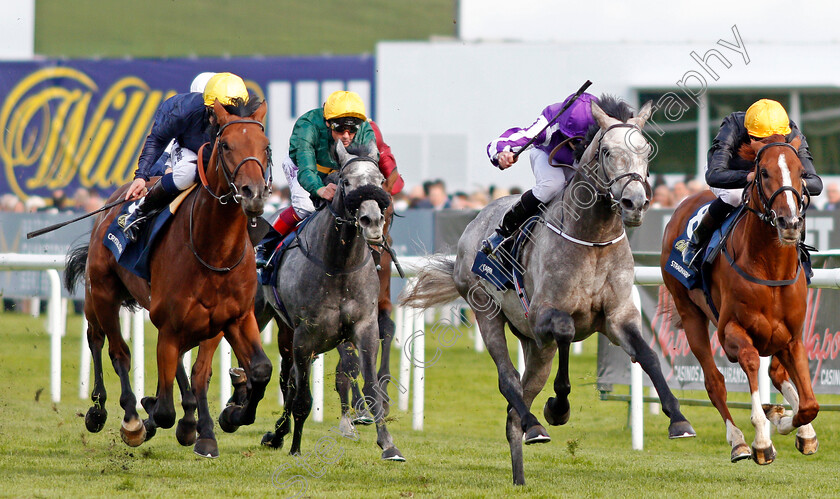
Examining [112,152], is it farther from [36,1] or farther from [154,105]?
[36,1]

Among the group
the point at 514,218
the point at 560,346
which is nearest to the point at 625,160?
the point at 560,346

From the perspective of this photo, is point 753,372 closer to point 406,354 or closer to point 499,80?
point 406,354

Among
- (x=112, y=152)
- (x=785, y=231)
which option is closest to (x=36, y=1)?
(x=112, y=152)

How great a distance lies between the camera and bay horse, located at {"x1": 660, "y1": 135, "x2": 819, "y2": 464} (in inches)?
217

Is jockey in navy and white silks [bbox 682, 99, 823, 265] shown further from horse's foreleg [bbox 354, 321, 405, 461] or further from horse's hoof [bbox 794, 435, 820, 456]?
horse's foreleg [bbox 354, 321, 405, 461]

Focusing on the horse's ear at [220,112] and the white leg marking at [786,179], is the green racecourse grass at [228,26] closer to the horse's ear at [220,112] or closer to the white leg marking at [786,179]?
the horse's ear at [220,112]

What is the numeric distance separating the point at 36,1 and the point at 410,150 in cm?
1038

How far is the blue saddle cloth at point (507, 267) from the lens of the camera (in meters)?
5.98

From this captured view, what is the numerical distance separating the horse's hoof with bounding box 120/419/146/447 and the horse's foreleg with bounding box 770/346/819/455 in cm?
343

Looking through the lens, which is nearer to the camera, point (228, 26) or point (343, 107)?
point (343, 107)

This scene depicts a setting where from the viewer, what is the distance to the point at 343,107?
20.7ft

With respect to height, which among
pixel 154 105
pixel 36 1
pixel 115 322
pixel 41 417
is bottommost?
pixel 41 417

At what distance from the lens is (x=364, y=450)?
275 inches

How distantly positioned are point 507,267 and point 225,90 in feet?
5.97
